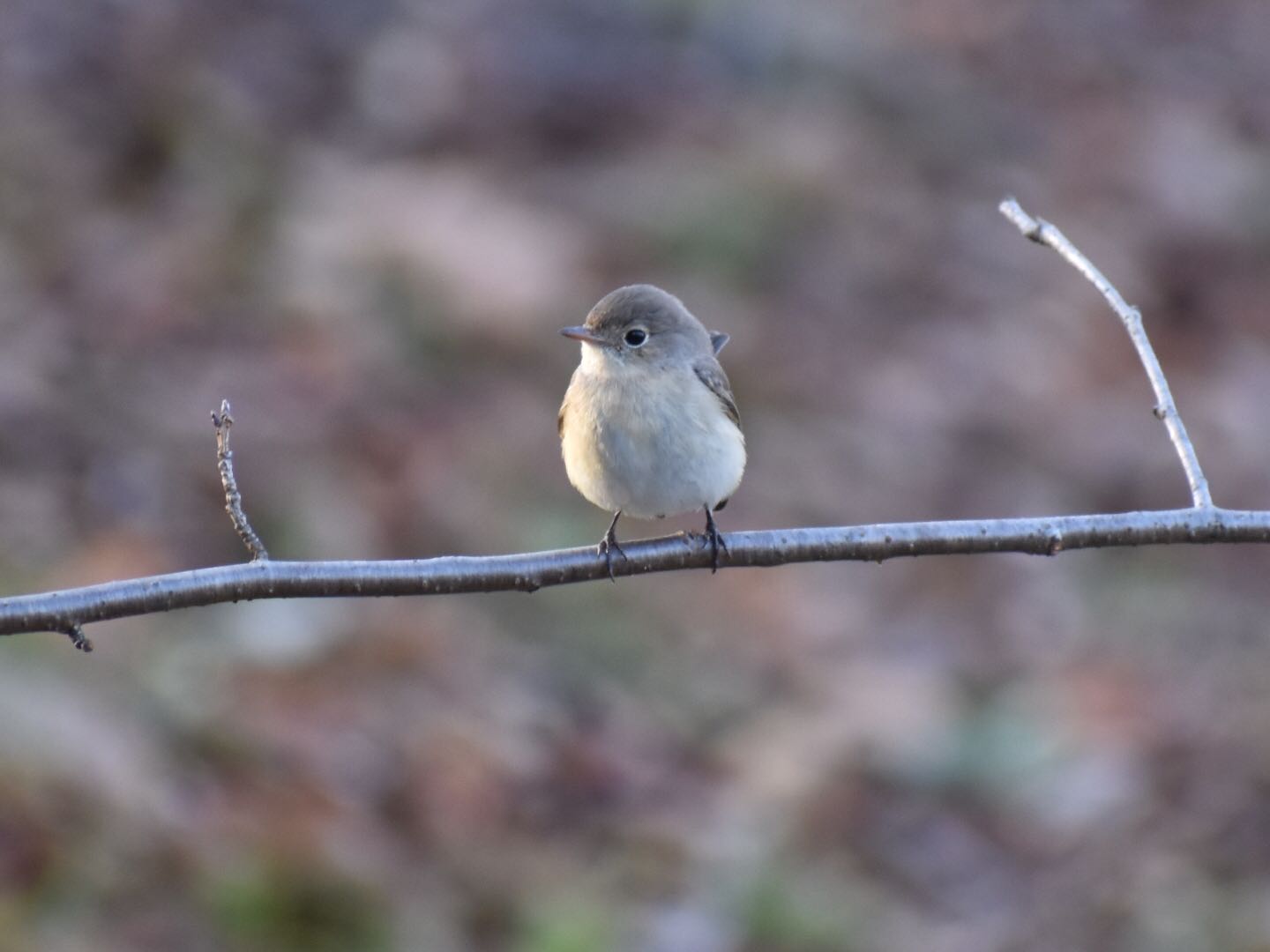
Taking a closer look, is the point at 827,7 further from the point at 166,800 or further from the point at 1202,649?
the point at 166,800

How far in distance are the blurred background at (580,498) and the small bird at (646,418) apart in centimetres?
213

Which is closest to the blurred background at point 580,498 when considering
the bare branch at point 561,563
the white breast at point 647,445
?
the white breast at point 647,445

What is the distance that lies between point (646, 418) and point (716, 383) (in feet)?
1.81

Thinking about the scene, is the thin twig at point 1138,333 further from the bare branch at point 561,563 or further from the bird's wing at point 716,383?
the bird's wing at point 716,383

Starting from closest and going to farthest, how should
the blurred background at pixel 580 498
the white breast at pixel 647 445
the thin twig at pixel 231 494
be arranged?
the thin twig at pixel 231 494
the white breast at pixel 647 445
the blurred background at pixel 580 498

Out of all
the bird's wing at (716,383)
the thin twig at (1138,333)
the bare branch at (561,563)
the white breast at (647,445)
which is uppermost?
the bird's wing at (716,383)

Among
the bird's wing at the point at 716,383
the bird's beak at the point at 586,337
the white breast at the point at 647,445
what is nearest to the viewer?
the white breast at the point at 647,445

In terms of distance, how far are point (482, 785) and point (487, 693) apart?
0.71 metres

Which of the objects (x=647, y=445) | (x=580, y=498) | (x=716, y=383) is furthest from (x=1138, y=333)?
(x=580, y=498)

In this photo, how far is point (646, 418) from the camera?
5.13 metres

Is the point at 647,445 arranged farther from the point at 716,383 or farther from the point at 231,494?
the point at 231,494

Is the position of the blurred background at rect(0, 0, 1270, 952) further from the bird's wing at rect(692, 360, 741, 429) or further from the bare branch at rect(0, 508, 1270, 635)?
the bare branch at rect(0, 508, 1270, 635)

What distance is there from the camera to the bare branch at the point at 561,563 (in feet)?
11.4

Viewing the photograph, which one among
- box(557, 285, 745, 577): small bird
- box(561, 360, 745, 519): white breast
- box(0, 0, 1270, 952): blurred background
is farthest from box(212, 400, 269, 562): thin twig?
box(0, 0, 1270, 952): blurred background
